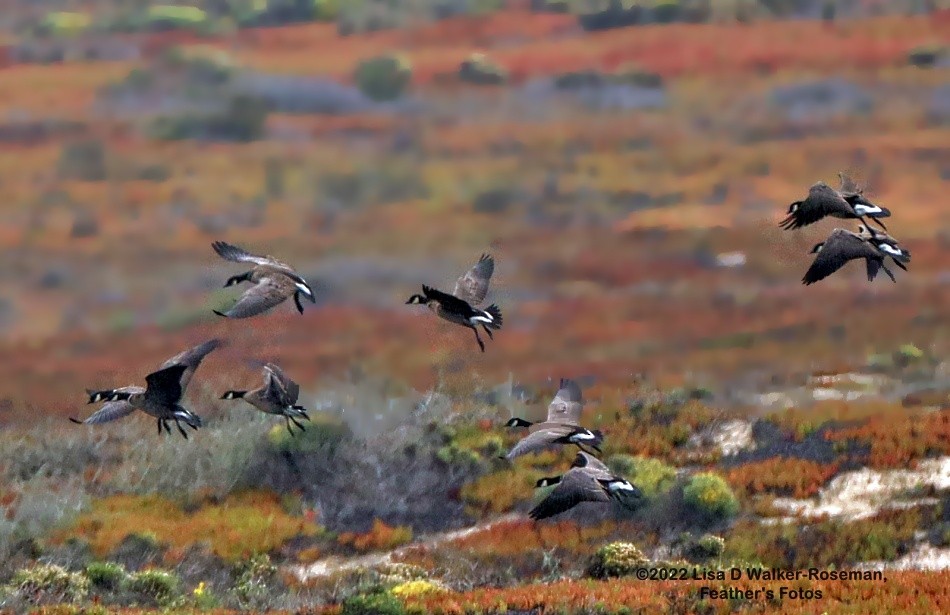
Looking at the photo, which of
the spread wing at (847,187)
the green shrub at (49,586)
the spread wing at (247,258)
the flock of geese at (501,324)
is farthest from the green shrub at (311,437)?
the spread wing at (847,187)

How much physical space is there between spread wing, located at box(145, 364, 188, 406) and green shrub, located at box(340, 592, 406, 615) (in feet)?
10.3

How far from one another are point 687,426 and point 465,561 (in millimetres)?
6446

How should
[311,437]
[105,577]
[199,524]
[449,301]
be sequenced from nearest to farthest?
[449,301] → [105,577] → [199,524] → [311,437]

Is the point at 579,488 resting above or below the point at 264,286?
below

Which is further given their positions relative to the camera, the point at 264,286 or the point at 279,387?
the point at 279,387

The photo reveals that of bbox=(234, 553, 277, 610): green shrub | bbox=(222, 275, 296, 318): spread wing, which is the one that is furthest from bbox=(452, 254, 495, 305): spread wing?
bbox=(234, 553, 277, 610): green shrub

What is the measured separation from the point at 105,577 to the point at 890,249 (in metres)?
10.7

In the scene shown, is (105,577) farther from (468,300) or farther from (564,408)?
(564,408)

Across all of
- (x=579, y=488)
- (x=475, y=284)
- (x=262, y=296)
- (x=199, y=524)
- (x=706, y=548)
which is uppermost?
(x=262, y=296)

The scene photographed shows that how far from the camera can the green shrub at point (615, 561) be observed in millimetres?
19234

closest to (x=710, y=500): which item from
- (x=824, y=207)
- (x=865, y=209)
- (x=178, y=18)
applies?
(x=824, y=207)

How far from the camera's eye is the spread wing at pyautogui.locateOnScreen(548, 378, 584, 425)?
16.4 m

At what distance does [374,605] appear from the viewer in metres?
16.7

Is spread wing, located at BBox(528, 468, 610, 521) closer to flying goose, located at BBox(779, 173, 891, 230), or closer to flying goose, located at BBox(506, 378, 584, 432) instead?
flying goose, located at BBox(506, 378, 584, 432)
